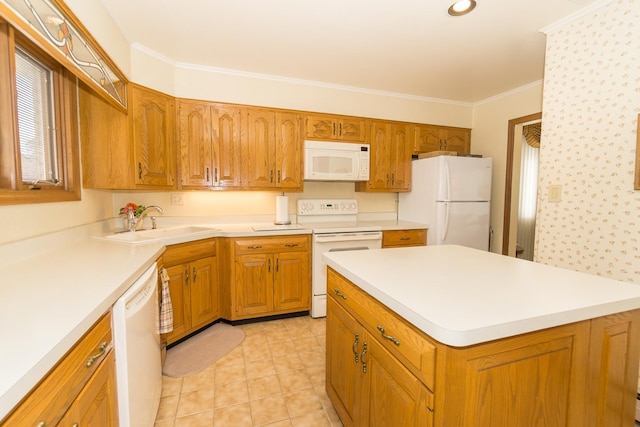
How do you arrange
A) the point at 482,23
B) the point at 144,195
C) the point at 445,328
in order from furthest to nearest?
the point at 144,195
the point at 482,23
the point at 445,328

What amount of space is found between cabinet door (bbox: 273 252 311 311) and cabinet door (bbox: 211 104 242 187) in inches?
35.3

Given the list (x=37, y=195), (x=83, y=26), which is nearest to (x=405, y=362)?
(x=37, y=195)

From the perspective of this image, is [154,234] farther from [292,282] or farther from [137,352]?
[137,352]

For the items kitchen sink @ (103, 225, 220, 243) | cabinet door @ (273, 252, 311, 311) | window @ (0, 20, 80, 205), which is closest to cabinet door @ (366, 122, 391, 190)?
cabinet door @ (273, 252, 311, 311)

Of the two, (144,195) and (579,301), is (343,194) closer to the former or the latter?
(144,195)

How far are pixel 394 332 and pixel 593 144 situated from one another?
6.11 ft

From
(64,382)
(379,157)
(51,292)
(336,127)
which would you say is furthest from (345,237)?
(64,382)

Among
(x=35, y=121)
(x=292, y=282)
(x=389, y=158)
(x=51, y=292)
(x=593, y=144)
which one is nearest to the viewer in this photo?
(x=51, y=292)

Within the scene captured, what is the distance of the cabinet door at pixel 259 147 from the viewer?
2803mm

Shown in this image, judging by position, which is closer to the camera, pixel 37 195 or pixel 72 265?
pixel 72 265

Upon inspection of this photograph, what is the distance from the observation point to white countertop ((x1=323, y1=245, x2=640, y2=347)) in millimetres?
776

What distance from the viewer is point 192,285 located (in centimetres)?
235

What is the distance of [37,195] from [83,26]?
913mm

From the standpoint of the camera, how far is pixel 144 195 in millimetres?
2715
